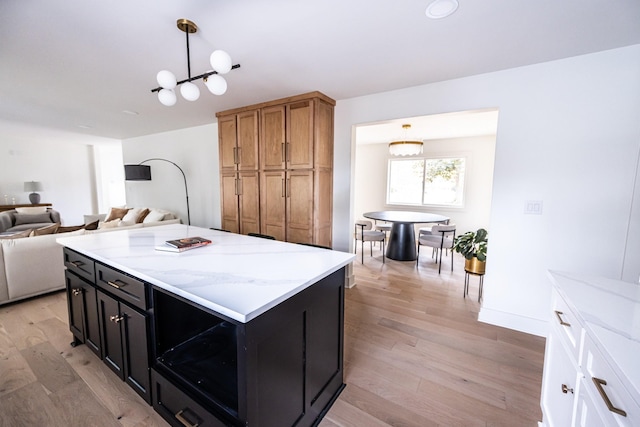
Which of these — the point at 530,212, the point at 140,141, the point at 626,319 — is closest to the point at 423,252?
the point at 530,212

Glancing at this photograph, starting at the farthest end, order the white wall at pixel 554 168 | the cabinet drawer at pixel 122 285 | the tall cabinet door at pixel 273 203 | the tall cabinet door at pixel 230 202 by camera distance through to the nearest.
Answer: the tall cabinet door at pixel 230 202, the tall cabinet door at pixel 273 203, the white wall at pixel 554 168, the cabinet drawer at pixel 122 285

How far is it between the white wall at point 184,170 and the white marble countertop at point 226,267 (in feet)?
8.88

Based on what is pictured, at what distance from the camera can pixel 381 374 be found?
6.14ft

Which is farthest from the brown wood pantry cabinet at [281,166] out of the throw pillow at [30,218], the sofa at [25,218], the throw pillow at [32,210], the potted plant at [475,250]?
the throw pillow at [32,210]

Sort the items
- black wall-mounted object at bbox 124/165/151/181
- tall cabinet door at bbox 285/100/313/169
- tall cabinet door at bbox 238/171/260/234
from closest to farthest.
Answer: tall cabinet door at bbox 285/100/313/169
tall cabinet door at bbox 238/171/260/234
black wall-mounted object at bbox 124/165/151/181

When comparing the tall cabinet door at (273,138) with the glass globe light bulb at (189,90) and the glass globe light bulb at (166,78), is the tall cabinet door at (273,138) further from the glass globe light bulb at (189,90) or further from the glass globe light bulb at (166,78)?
the glass globe light bulb at (166,78)

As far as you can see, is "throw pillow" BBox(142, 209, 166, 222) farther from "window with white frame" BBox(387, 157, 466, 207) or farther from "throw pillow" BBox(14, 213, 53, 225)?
"window with white frame" BBox(387, 157, 466, 207)

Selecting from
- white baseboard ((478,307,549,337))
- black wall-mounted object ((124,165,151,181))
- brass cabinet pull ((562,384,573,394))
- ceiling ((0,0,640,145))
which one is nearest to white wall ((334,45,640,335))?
white baseboard ((478,307,549,337))

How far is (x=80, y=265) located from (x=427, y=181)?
240 inches

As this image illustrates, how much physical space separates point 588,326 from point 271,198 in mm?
3056

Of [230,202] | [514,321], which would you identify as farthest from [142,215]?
[514,321]

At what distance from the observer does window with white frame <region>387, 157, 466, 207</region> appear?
5.79 m

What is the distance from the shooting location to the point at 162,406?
1370 mm

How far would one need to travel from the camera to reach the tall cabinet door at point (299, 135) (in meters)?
3.05
